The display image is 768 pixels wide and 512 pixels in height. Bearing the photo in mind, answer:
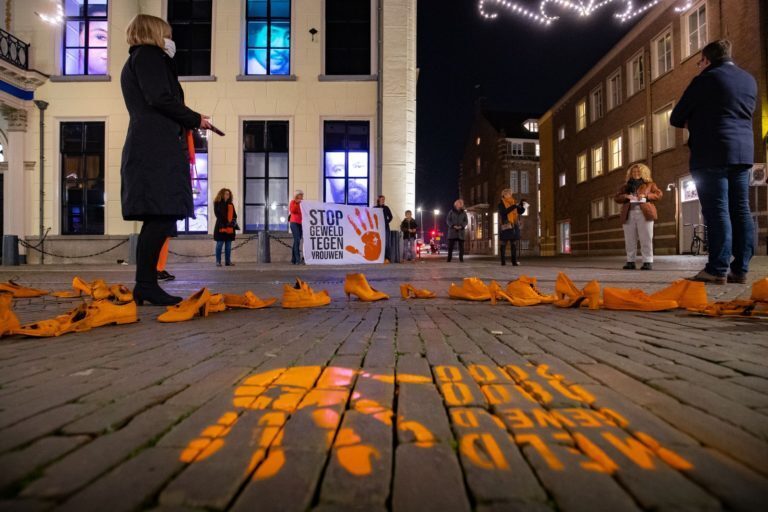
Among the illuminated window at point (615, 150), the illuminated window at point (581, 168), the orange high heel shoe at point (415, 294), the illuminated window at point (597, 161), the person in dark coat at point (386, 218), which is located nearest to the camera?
the orange high heel shoe at point (415, 294)

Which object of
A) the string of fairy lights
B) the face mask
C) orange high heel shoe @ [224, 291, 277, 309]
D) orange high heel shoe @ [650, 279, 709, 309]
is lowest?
orange high heel shoe @ [224, 291, 277, 309]

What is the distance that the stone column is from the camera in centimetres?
1439

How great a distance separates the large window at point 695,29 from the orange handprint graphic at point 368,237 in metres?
13.8

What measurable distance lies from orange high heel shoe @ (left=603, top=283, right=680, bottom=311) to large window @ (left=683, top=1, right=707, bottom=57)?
17.1 meters

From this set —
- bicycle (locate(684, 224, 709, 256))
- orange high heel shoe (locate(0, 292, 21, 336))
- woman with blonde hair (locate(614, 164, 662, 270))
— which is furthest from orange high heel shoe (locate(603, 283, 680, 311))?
bicycle (locate(684, 224, 709, 256))

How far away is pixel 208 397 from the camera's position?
1454mm

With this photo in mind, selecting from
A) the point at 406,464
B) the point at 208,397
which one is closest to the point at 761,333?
the point at 406,464

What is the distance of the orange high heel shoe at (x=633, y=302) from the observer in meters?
3.51

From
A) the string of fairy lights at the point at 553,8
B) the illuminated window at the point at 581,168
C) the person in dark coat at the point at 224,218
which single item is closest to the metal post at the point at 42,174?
the person in dark coat at the point at 224,218

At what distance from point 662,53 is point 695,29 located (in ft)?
7.53

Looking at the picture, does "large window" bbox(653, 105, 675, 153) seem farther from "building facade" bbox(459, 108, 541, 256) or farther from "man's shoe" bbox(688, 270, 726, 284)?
"building facade" bbox(459, 108, 541, 256)

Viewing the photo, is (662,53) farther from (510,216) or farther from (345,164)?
(345,164)

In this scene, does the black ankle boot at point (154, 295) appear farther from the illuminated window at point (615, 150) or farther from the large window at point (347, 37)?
the illuminated window at point (615, 150)

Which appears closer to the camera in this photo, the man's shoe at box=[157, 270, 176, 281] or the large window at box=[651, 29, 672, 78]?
the man's shoe at box=[157, 270, 176, 281]
